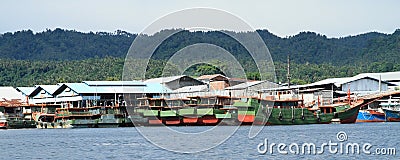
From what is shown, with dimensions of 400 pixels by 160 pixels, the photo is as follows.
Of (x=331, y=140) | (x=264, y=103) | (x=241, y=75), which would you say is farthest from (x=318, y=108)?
(x=331, y=140)

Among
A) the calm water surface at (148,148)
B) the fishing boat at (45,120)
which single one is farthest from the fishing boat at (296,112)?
the fishing boat at (45,120)

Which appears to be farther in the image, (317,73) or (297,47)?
(297,47)

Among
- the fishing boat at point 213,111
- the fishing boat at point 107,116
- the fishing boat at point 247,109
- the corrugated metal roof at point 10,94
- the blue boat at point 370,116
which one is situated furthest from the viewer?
the corrugated metal roof at point 10,94

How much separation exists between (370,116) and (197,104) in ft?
50.1

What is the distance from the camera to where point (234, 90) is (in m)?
68.9

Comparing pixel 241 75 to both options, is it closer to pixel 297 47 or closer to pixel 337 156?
pixel 337 156

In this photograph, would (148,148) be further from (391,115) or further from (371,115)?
(391,115)

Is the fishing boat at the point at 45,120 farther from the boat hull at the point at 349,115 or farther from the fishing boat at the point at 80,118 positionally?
the boat hull at the point at 349,115

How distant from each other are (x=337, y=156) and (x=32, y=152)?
14.6m

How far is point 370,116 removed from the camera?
2484 inches

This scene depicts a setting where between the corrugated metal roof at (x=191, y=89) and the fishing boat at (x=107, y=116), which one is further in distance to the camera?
the corrugated metal roof at (x=191, y=89)

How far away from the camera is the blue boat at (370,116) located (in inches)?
2469

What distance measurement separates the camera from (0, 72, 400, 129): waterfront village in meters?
58.1

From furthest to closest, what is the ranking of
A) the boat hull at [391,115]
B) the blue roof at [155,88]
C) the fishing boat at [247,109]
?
the blue roof at [155,88] → the boat hull at [391,115] → the fishing boat at [247,109]
